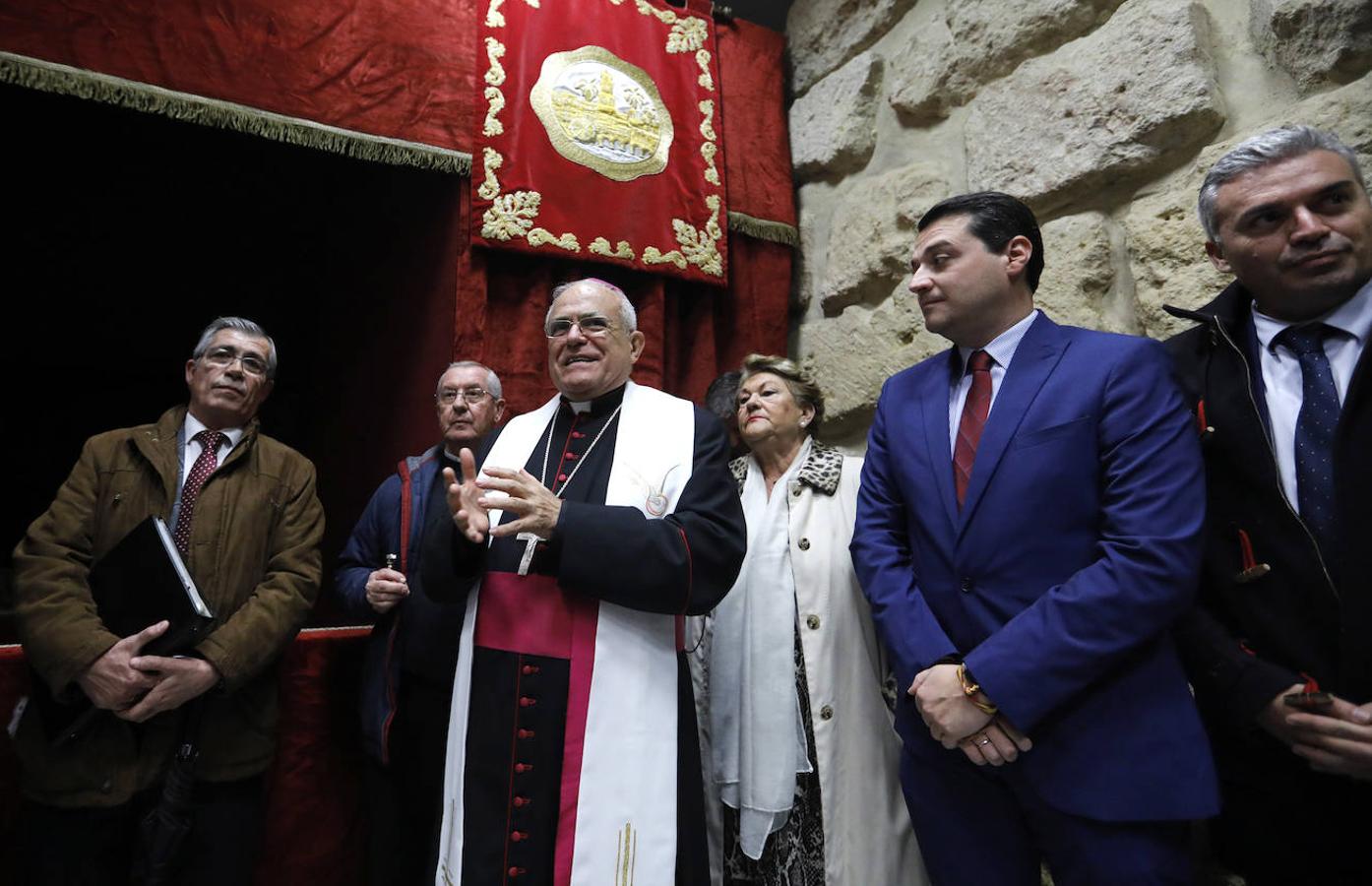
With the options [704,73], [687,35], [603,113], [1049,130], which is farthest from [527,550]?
[687,35]

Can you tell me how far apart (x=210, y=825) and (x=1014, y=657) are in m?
1.77

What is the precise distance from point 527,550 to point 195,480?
0.92 metres

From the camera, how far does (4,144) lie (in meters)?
3.63

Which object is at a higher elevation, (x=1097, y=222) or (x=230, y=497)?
(x=1097, y=222)

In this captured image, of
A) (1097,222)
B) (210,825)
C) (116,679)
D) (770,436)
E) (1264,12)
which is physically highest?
(1264,12)

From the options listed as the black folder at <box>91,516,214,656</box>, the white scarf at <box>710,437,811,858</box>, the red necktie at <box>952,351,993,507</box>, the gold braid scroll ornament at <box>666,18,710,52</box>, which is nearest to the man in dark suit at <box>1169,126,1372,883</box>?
the red necktie at <box>952,351,993,507</box>

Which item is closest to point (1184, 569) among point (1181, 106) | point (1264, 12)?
point (1181, 106)

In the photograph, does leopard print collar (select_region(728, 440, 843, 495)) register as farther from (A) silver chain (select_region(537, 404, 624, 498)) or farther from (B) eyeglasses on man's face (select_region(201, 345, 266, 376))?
(B) eyeglasses on man's face (select_region(201, 345, 266, 376))

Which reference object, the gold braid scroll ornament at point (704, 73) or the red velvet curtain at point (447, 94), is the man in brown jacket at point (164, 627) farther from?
the gold braid scroll ornament at point (704, 73)


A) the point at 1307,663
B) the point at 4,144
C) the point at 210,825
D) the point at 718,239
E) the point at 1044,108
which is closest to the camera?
the point at 1307,663

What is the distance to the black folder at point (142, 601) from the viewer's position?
1564 mm

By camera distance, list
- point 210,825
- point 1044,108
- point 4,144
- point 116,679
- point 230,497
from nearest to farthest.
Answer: point 116,679, point 210,825, point 230,497, point 1044,108, point 4,144

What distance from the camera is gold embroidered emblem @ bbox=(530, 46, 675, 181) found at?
2.79m

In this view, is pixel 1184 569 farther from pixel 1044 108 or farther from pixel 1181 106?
pixel 1044 108
